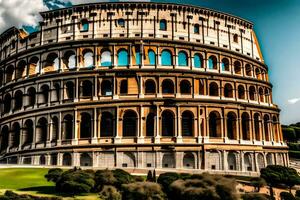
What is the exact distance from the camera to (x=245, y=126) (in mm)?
49375

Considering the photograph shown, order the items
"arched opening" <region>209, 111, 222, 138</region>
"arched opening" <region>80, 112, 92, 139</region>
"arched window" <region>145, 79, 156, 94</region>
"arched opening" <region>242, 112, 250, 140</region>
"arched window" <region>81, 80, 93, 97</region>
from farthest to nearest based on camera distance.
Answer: "arched opening" <region>242, 112, 250, 140</region> → "arched opening" <region>209, 111, 222, 138</region> → "arched window" <region>81, 80, 93, 97</region> → "arched window" <region>145, 79, 156, 94</region> → "arched opening" <region>80, 112, 92, 139</region>

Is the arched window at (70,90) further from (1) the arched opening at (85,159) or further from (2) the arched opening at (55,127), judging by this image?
(1) the arched opening at (85,159)

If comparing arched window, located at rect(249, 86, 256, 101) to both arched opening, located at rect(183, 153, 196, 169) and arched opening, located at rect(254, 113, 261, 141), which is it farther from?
arched opening, located at rect(183, 153, 196, 169)

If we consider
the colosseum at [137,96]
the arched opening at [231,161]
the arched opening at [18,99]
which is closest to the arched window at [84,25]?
the colosseum at [137,96]

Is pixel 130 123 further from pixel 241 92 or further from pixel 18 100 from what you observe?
pixel 18 100

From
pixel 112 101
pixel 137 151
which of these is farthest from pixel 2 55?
pixel 137 151

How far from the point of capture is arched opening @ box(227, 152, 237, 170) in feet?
150

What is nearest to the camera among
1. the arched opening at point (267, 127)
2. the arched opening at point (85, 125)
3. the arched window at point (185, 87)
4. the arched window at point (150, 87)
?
the arched opening at point (85, 125)

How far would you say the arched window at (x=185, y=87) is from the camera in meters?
47.1

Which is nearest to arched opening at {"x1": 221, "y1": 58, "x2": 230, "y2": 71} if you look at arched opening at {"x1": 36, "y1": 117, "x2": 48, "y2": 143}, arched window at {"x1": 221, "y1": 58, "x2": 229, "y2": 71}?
arched window at {"x1": 221, "y1": 58, "x2": 229, "y2": 71}

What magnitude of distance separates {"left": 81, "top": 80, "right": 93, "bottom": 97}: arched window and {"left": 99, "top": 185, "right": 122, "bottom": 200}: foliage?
68.0 ft

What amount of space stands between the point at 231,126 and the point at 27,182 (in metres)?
26.6

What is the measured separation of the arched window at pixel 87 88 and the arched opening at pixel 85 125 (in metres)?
2.70

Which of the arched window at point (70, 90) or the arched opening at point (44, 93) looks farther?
the arched opening at point (44, 93)
